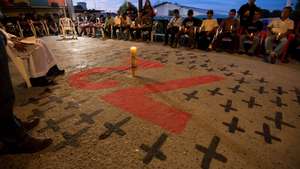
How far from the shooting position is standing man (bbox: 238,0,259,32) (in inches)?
175

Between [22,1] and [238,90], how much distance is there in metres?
10.4

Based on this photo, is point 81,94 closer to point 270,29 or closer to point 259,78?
point 259,78

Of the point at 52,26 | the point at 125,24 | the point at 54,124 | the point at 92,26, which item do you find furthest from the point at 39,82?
the point at 52,26

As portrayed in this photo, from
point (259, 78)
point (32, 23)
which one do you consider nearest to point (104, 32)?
point (32, 23)

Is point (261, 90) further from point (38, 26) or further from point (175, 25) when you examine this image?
point (38, 26)

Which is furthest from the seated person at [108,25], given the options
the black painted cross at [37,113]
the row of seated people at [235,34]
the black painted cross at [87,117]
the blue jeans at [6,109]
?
the blue jeans at [6,109]

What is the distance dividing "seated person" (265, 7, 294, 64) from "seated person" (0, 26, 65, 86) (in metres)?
4.23

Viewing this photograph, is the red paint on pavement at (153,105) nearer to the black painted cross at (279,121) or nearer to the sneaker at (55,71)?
the black painted cross at (279,121)

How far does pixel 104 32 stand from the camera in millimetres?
7777

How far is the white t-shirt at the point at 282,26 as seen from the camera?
393cm

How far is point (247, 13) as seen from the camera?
4.50 m

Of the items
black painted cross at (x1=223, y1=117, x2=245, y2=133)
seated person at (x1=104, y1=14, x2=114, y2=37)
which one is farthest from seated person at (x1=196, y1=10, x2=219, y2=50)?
seated person at (x1=104, y1=14, x2=114, y2=37)

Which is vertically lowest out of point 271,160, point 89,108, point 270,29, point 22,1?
point 271,160

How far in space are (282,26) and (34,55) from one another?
188 inches
